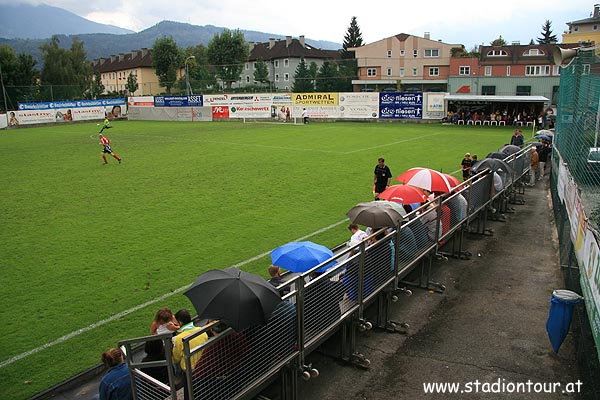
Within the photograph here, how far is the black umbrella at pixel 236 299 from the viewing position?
14.6 ft

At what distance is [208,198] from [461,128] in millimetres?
27713

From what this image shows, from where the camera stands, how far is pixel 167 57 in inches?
3383

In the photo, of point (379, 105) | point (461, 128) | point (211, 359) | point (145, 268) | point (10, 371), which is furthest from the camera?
point (379, 105)

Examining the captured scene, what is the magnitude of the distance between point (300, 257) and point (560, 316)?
11.4 feet

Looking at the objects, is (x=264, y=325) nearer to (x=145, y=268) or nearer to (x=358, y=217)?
(x=358, y=217)

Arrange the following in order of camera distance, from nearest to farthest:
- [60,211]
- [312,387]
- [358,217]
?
[312,387] < [358,217] < [60,211]

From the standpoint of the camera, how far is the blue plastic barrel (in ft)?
20.2

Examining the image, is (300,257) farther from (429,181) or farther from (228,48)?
(228,48)

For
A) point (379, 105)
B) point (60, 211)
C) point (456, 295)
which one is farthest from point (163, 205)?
point (379, 105)

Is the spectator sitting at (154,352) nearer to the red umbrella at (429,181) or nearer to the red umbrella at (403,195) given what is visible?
the red umbrella at (403,195)

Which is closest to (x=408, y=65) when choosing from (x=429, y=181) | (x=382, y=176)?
(x=382, y=176)

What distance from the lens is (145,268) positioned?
935cm

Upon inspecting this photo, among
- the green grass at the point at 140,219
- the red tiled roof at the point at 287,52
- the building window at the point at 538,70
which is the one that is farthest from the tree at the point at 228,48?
the green grass at the point at 140,219

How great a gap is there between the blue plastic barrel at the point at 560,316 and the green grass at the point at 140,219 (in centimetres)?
487
